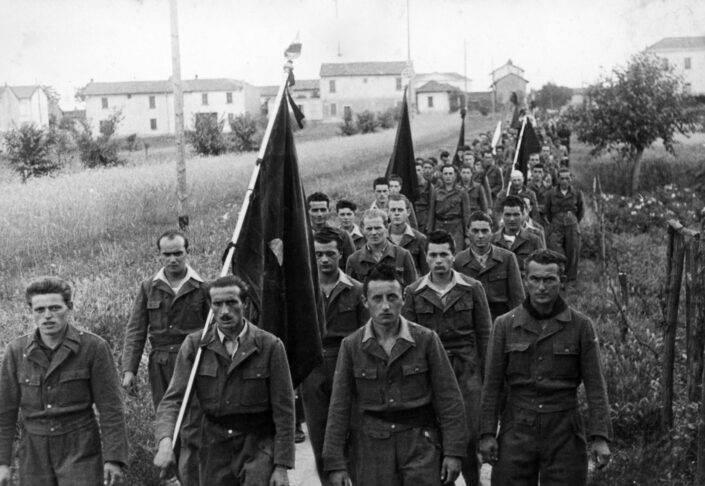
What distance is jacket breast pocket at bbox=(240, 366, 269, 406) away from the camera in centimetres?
495

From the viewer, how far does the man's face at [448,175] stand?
43.7 feet

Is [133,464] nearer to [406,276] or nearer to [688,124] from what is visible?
[406,276]

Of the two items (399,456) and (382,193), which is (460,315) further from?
(382,193)

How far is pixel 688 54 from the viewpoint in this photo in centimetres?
5012

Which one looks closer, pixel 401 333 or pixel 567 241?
pixel 401 333

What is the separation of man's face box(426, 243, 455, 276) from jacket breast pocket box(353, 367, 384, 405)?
1741 mm

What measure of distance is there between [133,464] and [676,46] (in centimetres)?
4822

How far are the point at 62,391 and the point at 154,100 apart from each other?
8454 centimetres

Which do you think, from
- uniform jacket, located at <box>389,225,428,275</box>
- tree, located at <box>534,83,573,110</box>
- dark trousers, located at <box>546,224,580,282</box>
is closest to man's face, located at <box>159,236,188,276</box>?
uniform jacket, located at <box>389,225,428,275</box>

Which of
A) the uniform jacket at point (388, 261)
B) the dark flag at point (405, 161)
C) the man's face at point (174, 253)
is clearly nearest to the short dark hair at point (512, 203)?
the uniform jacket at point (388, 261)

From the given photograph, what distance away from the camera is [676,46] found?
160ft

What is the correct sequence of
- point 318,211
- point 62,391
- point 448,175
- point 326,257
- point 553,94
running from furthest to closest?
1. point 553,94
2. point 448,175
3. point 318,211
4. point 326,257
5. point 62,391

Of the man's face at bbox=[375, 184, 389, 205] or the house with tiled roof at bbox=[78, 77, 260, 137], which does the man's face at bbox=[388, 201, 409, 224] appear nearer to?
the man's face at bbox=[375, 184, 389, 205]

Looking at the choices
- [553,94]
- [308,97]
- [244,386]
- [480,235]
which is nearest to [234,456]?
[244,386]
